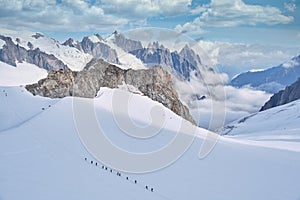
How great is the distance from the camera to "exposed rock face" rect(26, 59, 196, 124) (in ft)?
244

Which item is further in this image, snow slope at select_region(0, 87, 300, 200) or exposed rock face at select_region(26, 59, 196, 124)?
exposed rock face at select_region(26, 59, 196, 124)

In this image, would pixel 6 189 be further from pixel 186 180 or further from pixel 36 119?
pixel 36 119

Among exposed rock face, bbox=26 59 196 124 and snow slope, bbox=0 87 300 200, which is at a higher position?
snow slope, bbox=0 87 300 200

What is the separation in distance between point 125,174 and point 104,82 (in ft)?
188

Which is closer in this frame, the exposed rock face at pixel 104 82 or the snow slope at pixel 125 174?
the snow slope at pixel 125 174

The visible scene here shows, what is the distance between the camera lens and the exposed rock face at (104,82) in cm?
7425

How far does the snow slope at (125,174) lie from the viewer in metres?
18.0

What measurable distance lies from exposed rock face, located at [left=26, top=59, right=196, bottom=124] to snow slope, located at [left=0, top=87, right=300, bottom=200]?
118 feet

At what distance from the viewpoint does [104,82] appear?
7956cm

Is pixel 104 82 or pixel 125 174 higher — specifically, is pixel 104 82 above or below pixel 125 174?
below

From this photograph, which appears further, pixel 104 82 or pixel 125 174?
pixel 104 82

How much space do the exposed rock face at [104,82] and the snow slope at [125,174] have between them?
36074 millimetres

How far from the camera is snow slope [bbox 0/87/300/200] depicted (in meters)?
18.0

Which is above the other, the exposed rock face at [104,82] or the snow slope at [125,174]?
the snow slope at [125,174]
